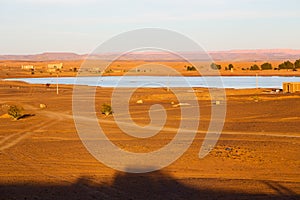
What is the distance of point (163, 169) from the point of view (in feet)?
64.5

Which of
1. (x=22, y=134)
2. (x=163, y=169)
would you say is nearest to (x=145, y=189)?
(x=163, y=169)

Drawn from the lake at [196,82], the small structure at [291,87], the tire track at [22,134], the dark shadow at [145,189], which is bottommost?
the dark shadow at [145,189]

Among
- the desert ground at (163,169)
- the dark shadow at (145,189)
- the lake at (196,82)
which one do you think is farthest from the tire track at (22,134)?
the lake at (196,82)

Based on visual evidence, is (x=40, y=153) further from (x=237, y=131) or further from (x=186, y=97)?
(x=186, y=97)

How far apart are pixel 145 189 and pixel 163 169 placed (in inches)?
149

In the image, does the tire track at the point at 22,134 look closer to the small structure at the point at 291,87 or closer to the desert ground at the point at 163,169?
the desert ground at the point at 163,169

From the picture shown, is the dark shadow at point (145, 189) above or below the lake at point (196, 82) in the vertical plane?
below

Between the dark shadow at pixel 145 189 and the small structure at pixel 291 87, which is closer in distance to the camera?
the dark shadow at pixel 145 189

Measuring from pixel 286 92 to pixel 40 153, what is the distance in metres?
44.3

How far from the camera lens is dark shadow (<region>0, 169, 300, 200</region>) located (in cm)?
1487

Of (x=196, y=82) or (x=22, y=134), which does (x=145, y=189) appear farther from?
(x=196, y=82)

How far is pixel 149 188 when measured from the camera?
16109 millimetres

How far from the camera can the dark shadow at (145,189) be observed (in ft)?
48.8

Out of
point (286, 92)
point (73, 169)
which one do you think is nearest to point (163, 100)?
point (286, 92)
